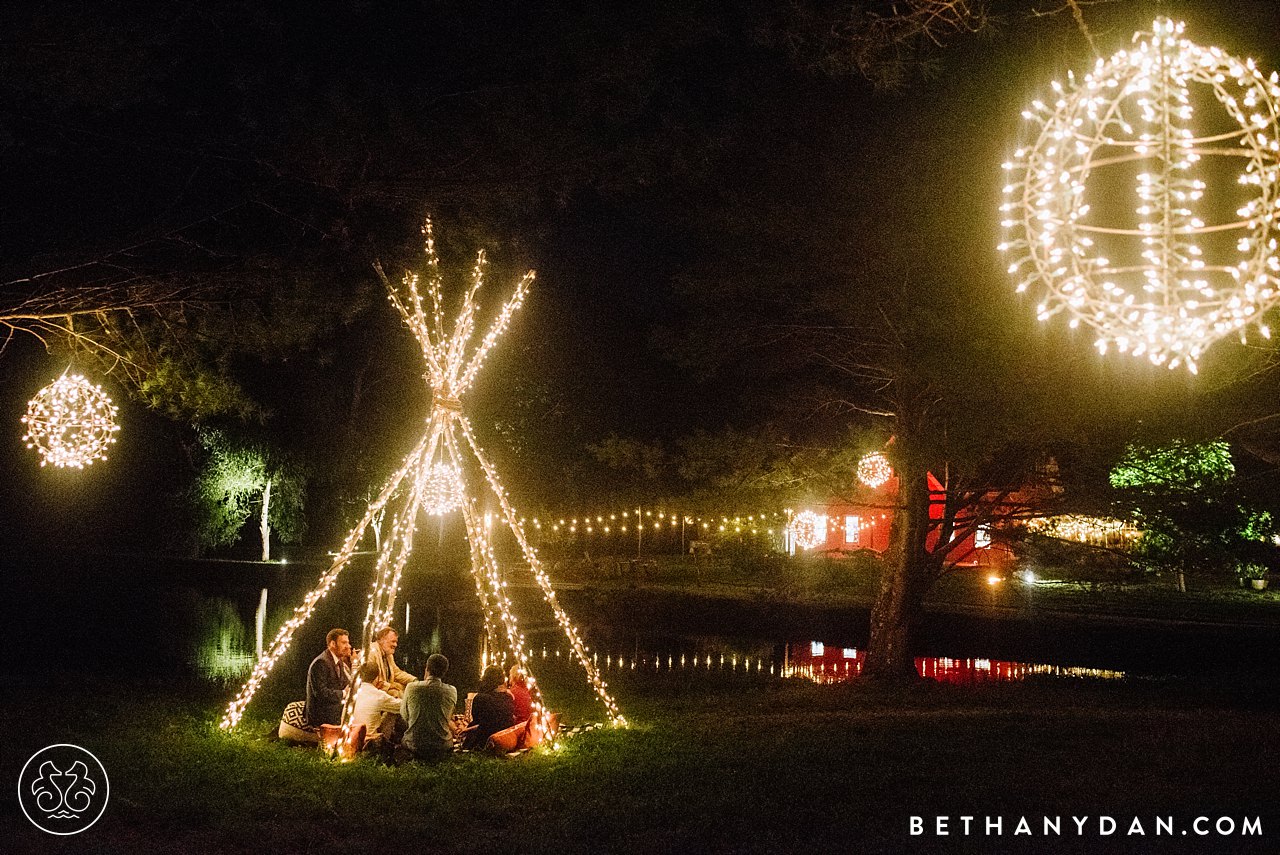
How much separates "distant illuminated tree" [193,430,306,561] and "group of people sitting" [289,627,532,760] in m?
24.8

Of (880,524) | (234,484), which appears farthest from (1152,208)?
(880,524)

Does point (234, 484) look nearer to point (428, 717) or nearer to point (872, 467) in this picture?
point (872, 467)

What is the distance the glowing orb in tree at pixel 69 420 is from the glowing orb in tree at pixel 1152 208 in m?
8.74

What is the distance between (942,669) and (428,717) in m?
11.8

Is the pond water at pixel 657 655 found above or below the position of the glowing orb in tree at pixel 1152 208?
below

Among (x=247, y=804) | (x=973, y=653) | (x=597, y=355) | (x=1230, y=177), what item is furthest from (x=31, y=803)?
(x=597, y=355)

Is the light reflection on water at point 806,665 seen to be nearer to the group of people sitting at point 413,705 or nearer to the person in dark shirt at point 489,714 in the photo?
the group of people sitting at point 413,705

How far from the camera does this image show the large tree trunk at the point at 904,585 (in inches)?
628

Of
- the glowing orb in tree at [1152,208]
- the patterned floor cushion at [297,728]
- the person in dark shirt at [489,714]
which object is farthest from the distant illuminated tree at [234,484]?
the glowing orb in tree at [1152,208]

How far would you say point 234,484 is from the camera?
3291 centimetres

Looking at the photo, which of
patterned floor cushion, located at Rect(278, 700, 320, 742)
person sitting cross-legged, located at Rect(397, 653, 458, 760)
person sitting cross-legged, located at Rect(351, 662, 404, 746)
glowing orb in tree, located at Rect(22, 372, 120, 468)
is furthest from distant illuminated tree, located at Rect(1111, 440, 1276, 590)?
glowing orb in tree, located at Rect(22, 372, 120, 468)

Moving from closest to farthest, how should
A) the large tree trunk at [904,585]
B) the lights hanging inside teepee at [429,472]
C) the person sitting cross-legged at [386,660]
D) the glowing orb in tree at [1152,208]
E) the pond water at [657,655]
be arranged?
the glowing orb in tree at [1152,208], the person sitting cross-legged at [386,660], the lights hanging inside teepee at [429,472], the large tree trunk at [904,585], the pond water at [657,655]

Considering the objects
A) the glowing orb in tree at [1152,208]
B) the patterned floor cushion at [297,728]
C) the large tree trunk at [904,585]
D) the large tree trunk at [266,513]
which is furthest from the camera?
the large tree trunk at [266,513]

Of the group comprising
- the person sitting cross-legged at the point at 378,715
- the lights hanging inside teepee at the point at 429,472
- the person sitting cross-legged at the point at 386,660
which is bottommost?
the person sitting cross-legged at the point at 378,715
